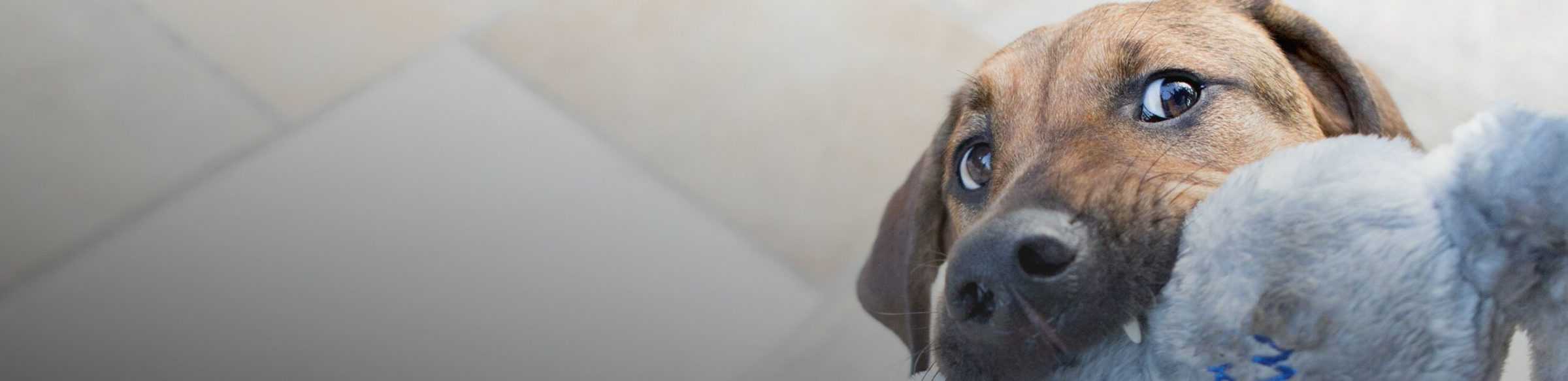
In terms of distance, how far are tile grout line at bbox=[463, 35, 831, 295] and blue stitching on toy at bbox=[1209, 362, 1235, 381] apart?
2.10 meters

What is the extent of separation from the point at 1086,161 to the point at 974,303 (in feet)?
1.32

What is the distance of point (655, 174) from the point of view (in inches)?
144

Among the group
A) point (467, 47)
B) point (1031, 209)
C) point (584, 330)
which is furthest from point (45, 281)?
point (1031, 209)

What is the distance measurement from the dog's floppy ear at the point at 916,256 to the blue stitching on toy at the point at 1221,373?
1268mm

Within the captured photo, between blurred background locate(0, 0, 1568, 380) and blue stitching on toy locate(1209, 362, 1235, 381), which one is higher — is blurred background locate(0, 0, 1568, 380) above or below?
below

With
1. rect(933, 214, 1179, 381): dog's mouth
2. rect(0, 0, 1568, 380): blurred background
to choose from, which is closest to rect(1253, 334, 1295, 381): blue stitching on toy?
rect(933, 214, 1179, 381): dog's mouth

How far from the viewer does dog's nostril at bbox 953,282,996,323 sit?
1510 mm

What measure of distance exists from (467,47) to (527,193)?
2.24 ft

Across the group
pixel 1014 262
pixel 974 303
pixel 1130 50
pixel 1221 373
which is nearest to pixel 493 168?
pixel 1130 50

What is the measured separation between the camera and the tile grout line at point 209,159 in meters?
3.63

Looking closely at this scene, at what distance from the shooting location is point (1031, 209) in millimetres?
1534

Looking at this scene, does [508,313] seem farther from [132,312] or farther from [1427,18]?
[1427,18]

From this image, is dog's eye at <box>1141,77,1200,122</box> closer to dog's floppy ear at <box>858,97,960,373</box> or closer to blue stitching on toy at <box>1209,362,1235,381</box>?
dog's floppy ear at <box>858,97,960,373</box>

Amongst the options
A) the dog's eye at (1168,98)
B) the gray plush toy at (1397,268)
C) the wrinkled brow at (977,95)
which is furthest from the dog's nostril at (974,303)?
the wrinkled brow at (977,95)
